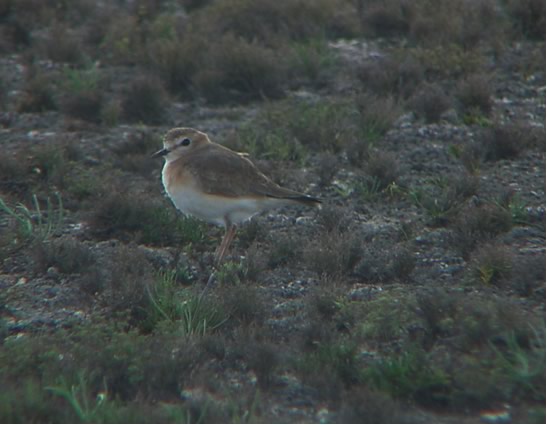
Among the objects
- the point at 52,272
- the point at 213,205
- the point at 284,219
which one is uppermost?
the point at 213,205

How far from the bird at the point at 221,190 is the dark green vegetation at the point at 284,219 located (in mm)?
378

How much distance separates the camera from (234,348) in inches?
289

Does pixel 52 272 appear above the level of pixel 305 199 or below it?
below

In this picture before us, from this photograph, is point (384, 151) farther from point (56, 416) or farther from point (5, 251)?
point (56, 416)

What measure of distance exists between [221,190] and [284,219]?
1.57m

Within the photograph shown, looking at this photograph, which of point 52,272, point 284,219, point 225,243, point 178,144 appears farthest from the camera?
point 284,219

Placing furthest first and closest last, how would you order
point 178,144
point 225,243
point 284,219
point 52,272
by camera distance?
1. point 284,219
2. point 178,144
3. point 225,243
4. point 52,272

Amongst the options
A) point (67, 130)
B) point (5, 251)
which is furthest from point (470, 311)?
point (67, 130)

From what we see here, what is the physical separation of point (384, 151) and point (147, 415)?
6.35m

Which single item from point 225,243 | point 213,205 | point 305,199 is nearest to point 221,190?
point 213,205

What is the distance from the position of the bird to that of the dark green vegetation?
38 centimetres

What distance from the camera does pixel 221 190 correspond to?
30.3ft

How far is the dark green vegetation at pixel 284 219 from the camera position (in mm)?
6766

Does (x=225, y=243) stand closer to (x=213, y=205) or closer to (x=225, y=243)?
(x=225, y=243)
